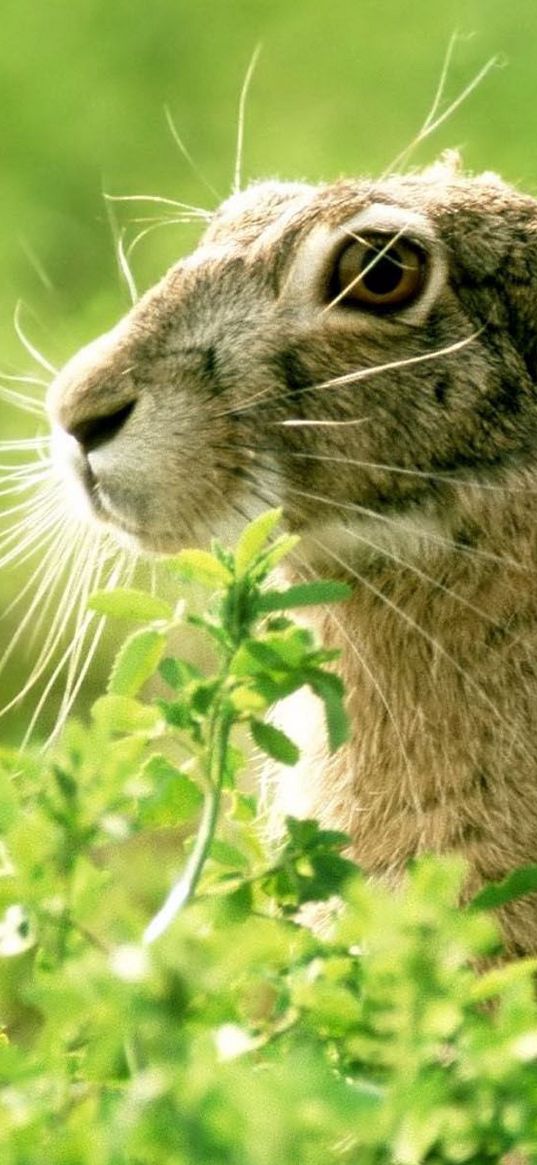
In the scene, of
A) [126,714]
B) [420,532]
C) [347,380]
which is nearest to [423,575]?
[420,532]

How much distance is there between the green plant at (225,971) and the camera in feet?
3.22

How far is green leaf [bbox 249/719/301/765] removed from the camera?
140 centimetres

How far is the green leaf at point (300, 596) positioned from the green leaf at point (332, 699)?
51 mm

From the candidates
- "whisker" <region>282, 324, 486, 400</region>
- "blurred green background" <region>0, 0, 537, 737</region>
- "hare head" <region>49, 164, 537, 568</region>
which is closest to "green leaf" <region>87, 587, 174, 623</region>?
"hare head" <region>49, 164, 537, 568</region>

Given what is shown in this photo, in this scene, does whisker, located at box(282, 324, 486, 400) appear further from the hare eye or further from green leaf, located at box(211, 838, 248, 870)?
green leaf, located at box(211, 838, 248, 870)

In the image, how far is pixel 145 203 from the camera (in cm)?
596

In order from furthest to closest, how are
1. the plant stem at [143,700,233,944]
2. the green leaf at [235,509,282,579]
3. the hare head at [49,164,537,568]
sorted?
the hare head at [49,164,537,568] < the green leaf at [235,509,282,579] < the plant stem at [143,700,233,944]

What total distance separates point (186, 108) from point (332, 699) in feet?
16.9

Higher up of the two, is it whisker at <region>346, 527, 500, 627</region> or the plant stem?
the plant stem

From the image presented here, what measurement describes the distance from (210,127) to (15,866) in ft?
17.1

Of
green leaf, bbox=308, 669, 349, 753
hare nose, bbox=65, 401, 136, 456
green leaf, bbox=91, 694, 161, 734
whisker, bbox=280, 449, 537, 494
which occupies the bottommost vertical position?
whisker, bbox=280, 449, 537, 494

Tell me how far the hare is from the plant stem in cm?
92

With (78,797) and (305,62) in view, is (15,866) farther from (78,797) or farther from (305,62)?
(305,62)

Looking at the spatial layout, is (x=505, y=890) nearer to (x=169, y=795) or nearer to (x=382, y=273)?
(x=169, y=795)
